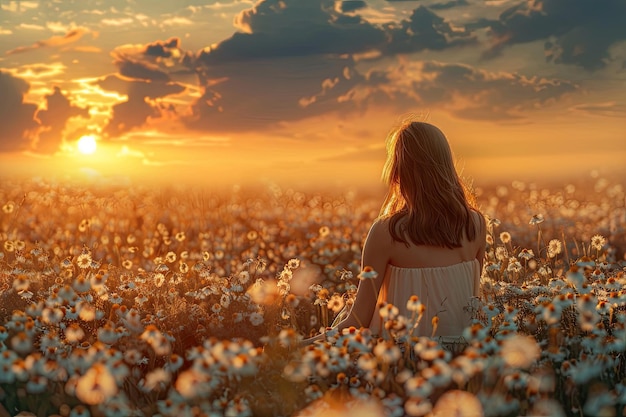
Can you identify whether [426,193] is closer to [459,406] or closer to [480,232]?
[480,232]

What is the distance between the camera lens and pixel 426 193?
504cm

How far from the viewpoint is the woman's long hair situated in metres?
4.94

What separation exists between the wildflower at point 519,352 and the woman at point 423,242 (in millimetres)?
992

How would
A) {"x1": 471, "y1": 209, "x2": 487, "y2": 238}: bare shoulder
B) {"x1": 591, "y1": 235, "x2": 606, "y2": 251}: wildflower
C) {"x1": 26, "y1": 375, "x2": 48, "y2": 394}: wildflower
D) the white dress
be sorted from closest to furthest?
1. {"x1": 26, "y1": 375, "x2": 48, "y2": 394}: wildflower
2. the white dress
3. {"x1": 471, "y1": 209, "x2": 487, "y2": 238}: bare shoulder
4. {"x1": 591, "y1": 235, "x2": 606, "y2": 251}: wildflower

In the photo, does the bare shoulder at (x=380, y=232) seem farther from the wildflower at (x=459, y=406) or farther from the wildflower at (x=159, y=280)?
the wildflower at (x=159, y=280)

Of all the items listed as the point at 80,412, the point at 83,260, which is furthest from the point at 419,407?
the point at 83,260

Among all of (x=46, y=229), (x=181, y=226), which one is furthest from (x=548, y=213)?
(x=46, y=229)

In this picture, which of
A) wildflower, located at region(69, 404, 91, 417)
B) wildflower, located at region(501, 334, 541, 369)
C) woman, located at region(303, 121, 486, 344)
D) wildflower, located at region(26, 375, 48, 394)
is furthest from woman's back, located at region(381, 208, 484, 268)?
wildflower, located at region(26, 375, 48, 394)

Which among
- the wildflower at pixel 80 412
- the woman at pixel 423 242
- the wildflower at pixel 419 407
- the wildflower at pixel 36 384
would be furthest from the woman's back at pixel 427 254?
the wildflower at pixel 36 384

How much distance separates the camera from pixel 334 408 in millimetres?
3754

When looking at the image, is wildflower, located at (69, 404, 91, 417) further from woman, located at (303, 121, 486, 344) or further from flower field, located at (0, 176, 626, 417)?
woman, located at (303, 121, 486, 344)

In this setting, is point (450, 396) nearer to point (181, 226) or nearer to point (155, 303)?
point (155, 303)

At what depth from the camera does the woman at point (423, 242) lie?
16.3 ft

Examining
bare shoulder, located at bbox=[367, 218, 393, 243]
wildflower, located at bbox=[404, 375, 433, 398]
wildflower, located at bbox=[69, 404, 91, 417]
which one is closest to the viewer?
wildflower, located at bbox=[404, 375, 433, 398]
